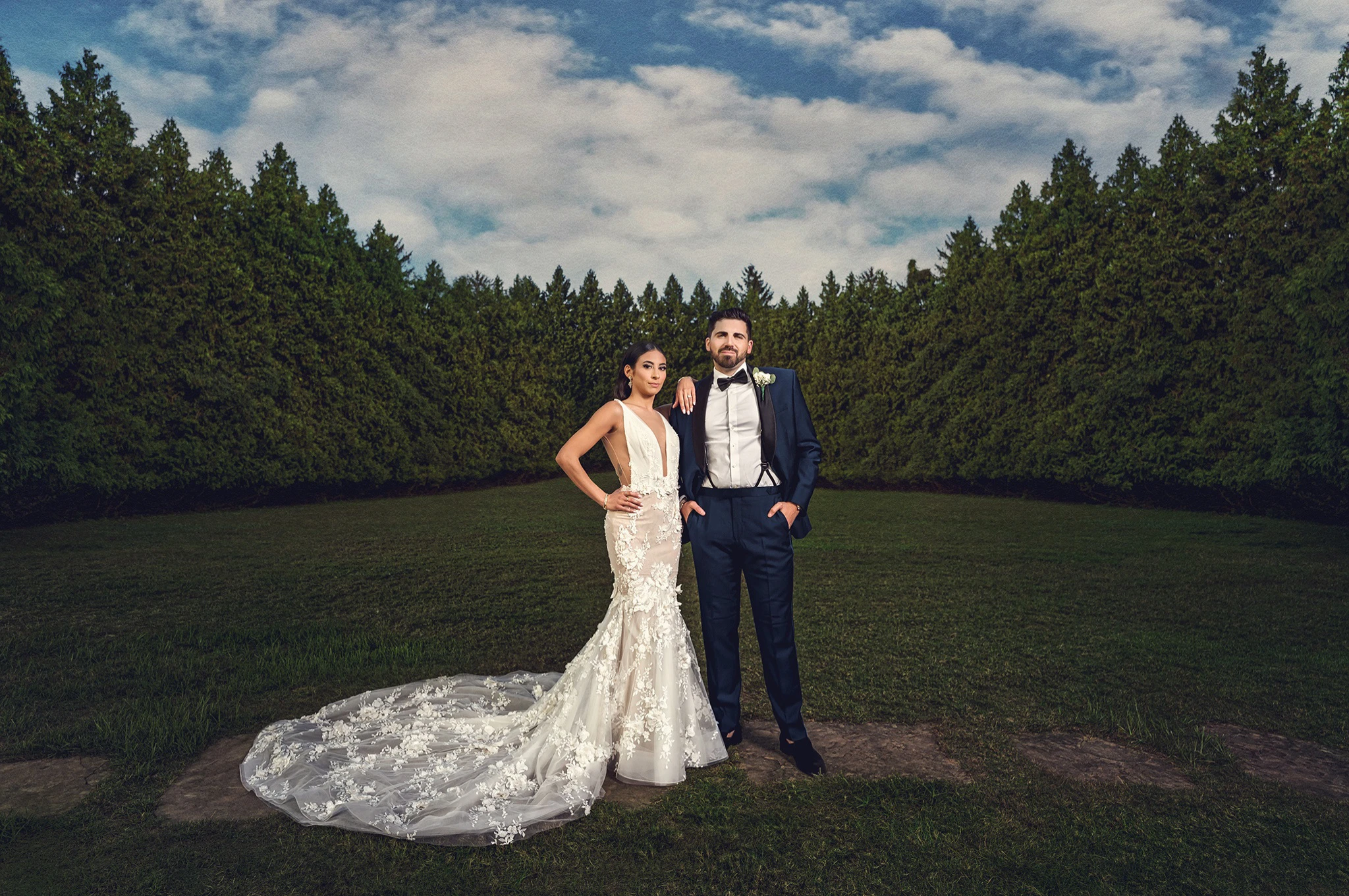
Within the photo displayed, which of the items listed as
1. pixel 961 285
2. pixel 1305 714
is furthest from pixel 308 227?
pixel 1305 714

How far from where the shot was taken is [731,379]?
406 centimetres

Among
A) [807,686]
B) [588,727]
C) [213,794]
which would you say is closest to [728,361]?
[588,727]

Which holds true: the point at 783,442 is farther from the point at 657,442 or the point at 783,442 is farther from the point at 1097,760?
the point at 1097,760

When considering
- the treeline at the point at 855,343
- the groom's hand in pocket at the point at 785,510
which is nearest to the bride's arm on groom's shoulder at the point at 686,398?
the groom's hand in pocket at the point at 785,510

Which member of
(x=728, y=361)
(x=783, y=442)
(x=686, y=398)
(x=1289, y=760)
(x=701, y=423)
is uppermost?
(x=728, y=361)

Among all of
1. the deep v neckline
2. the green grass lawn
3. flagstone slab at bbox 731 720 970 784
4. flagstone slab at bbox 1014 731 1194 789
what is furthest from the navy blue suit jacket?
flagstone slab at bbox 1014 731 1194 789

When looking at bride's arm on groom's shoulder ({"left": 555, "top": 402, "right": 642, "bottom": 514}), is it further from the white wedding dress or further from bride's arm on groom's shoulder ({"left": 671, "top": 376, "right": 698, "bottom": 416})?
bride's arm on groom's shoulder ({"left": 671, "top": 376, "right": 698, "bottom": 416})

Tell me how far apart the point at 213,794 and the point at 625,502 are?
2.24m

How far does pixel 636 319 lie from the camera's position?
138 feet

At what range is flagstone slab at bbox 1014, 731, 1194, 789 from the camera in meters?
3.89

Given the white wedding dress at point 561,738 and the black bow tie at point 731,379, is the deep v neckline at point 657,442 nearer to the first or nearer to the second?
the white wedding dress at point 561,738

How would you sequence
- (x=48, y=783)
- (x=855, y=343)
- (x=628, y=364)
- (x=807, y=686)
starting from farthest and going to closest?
(x=855, y=343)
(x=807, y=686)
(x=628, y=364)
(x=48, y=783)

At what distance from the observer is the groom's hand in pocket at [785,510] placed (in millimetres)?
3947

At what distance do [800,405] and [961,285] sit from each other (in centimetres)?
1968
